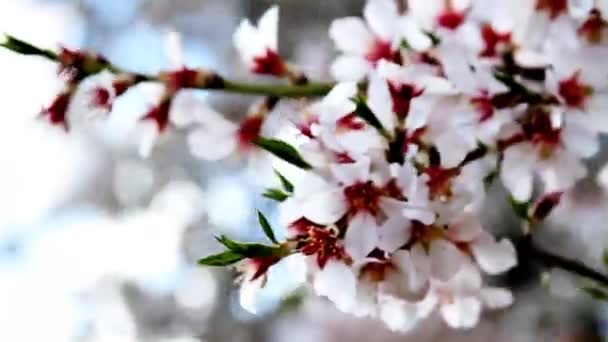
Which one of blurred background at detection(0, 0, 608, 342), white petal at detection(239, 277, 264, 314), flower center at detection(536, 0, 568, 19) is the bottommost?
blurred background at detection(0, 0, 608, 342)

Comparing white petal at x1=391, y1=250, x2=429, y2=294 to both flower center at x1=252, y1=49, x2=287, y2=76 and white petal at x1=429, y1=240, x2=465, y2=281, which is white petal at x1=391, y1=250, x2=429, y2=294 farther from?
flower center at x1=252, y1=49, x2=287, y2=76

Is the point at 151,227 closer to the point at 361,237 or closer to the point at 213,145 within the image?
the point at 213,145

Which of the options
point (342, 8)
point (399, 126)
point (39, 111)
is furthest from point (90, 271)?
point (399, 126)

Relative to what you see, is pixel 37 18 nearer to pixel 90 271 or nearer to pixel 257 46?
pixel 90 271

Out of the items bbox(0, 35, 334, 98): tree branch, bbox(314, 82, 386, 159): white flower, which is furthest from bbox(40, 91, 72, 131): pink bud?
bbox(314, 82, 386, 159): white flower

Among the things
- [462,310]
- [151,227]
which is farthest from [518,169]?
[151,227]

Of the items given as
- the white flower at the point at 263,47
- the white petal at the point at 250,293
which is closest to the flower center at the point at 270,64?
the white flower at the point at 263,47

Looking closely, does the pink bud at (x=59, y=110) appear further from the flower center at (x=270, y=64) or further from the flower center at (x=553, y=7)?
the flower center at (x=553, y=7)
